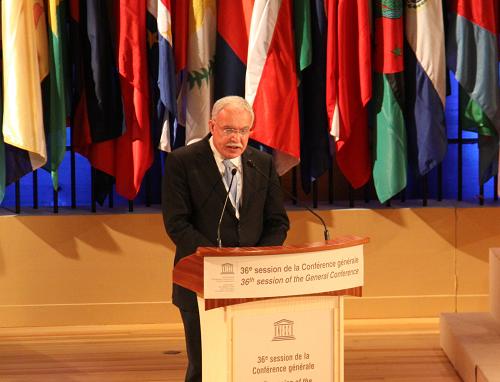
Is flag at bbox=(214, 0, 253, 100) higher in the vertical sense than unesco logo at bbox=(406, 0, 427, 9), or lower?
lower

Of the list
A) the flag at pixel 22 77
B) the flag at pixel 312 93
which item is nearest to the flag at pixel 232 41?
the flag at pixel 312 93

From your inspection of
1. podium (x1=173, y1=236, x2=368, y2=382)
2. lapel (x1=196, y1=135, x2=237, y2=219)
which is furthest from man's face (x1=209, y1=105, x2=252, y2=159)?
podium (x1=173, y1=236, x2=368, y2=382)

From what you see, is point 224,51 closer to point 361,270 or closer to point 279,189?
point 279,189

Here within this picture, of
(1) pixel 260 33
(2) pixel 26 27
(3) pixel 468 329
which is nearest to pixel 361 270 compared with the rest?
(3) pixel 468 329

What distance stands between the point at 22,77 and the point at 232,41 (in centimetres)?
117

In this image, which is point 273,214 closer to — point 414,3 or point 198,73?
point 198,73

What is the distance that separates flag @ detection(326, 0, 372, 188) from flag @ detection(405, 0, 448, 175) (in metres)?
0.28

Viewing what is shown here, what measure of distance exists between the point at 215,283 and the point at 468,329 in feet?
7.31

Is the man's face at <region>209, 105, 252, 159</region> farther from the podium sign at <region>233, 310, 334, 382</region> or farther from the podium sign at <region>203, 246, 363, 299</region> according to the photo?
the podium sign at <region>233, 310, 334, 382</region>

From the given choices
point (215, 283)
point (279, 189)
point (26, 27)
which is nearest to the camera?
point (215, 283)

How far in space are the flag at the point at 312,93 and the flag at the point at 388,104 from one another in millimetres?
291

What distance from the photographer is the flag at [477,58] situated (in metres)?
5.66

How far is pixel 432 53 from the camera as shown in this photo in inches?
222

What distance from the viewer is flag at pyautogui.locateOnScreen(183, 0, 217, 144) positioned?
18.5 ft
